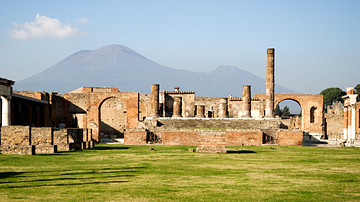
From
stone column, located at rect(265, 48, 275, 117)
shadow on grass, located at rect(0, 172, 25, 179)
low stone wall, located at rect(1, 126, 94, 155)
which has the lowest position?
shadow on grass, located at rect(0, 172, 25, 179)

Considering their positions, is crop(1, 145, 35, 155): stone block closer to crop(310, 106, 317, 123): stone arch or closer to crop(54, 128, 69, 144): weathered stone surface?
crop(54, 128, 69, 144): weathered stone surface

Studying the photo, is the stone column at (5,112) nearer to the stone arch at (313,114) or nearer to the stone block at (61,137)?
the stone block at (61,137)

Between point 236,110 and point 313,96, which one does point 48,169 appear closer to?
point 236,110

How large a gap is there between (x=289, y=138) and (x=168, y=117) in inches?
473

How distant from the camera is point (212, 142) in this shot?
67.5 ft

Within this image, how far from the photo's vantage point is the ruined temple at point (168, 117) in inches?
1118

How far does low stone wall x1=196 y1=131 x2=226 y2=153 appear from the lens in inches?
800

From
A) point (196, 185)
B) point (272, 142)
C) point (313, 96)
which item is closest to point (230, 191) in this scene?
point (196, 185)

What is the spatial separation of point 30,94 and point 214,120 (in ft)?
44.8

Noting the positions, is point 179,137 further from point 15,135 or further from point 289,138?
point 15,135

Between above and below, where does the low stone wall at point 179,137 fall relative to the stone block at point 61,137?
below

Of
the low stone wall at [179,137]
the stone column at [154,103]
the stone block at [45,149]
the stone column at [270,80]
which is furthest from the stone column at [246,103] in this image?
the stone block at [45,149]

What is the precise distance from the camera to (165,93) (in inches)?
1773

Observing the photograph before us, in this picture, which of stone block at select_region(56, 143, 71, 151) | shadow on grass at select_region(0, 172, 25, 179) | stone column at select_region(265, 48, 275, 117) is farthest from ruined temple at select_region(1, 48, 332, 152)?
shadow on grass at select_region(0, 172, 25, 179)
